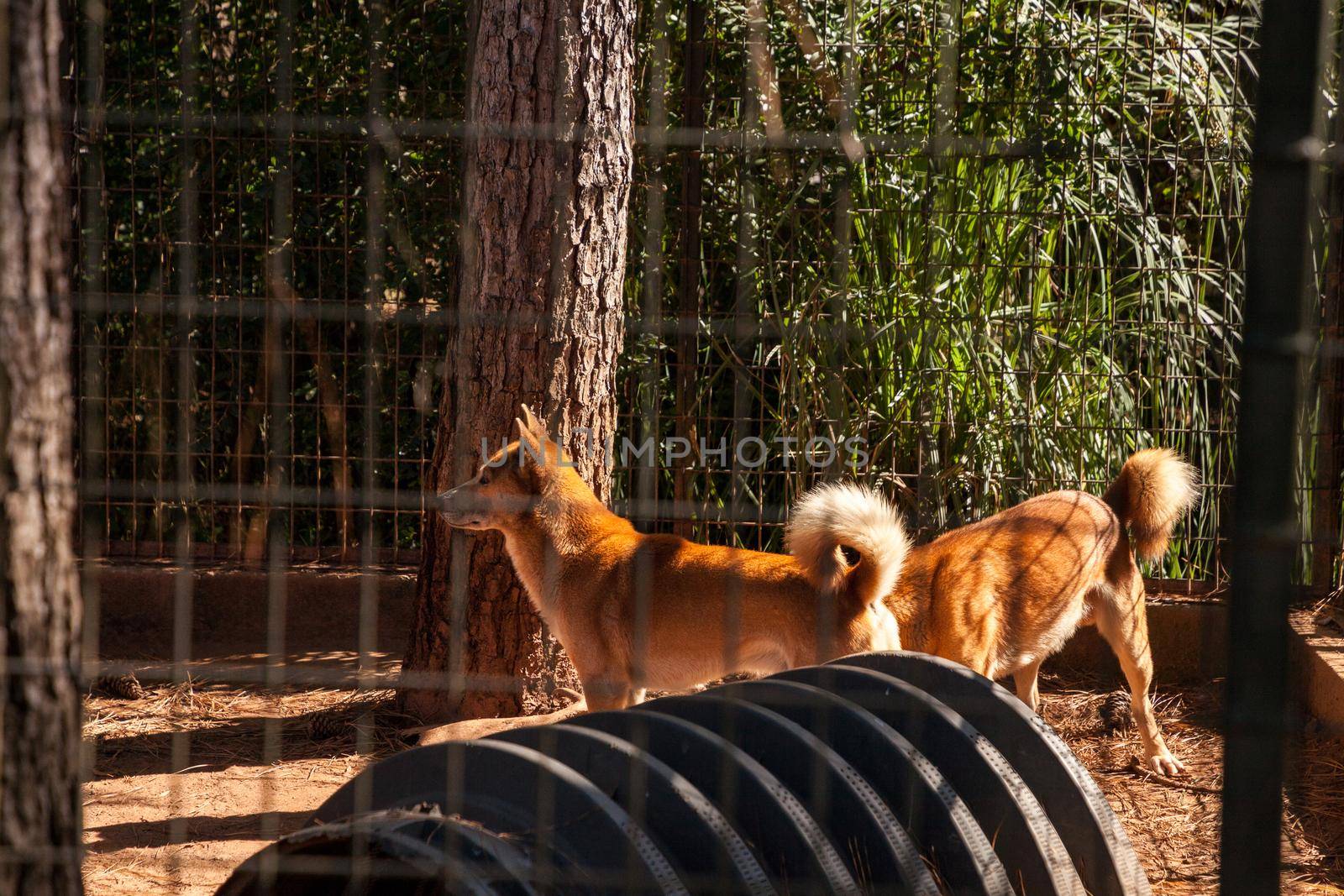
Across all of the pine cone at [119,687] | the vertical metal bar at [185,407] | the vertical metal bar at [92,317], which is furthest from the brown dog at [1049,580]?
the vertical metal bar at [92,317]

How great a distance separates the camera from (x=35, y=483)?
2561 millimetres

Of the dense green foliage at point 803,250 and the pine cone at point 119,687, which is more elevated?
the dense green foliage at point 803,250

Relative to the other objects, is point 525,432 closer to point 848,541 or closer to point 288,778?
point 848,541

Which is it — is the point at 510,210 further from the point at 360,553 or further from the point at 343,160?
the point at 360,553

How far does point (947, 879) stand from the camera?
283cm

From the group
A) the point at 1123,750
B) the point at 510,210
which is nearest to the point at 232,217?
the point at 510,210

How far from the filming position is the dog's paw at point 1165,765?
14.7 ft

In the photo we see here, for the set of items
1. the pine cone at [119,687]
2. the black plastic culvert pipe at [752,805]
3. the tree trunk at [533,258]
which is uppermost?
the tree trunk at [533,258]

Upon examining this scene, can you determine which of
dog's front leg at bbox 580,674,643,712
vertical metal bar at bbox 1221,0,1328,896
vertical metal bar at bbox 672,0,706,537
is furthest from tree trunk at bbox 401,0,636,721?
vertical metal bar at bbox 1221,0,1328,896

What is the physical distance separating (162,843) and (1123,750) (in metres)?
3.34

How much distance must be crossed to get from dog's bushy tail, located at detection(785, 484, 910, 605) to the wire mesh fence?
4.00 feet

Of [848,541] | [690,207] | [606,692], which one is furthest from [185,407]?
[690,207]

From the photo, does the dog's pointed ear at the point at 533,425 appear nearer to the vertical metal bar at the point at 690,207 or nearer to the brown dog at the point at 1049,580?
the vertical metal bar at the point at 690,207

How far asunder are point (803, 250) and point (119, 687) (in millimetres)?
3539
